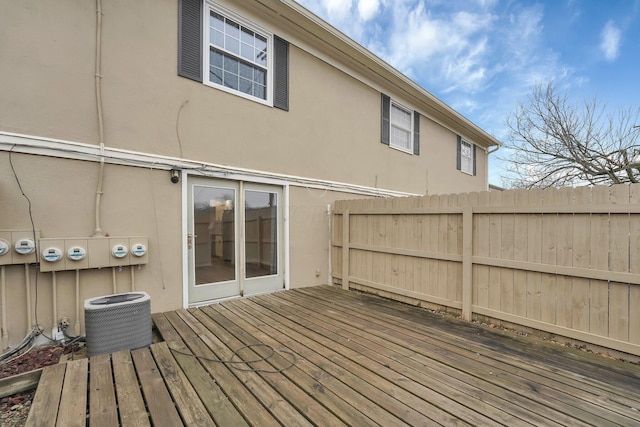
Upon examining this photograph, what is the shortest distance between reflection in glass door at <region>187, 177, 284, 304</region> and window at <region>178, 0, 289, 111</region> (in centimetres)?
161

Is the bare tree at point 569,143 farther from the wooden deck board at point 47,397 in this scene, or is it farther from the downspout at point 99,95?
the wooden deck board at point 47,397

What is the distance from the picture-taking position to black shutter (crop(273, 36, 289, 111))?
499 centimetres

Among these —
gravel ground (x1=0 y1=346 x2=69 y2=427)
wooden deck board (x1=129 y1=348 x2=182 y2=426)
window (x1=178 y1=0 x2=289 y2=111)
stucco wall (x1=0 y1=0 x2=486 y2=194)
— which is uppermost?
window (x1=178 y1=0 x2=289 y2=111)

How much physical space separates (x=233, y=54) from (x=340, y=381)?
4.85 metres

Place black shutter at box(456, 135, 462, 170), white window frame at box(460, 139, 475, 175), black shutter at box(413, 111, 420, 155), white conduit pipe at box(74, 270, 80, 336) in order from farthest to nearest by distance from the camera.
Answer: white window frame at box(460, 139, 475, 175) → black shutter at box(456, 135, 462, 170) → black shutter at box(413, 111, 420, 155) → white conduit pipe at box(74, 270, 80, 336)

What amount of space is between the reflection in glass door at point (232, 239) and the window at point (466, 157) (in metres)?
7.76

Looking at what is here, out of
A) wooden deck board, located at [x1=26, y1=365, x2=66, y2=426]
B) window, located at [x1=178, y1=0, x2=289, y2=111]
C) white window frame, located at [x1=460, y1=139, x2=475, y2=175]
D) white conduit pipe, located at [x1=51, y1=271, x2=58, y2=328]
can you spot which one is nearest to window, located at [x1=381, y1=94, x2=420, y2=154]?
white window frame, located at [x1=460, y1=139, x2=475, y2=175]

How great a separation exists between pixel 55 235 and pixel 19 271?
1.52 ft

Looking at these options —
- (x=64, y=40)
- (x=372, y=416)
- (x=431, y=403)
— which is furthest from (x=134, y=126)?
(x=431, y=403)

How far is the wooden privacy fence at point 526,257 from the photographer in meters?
2.74

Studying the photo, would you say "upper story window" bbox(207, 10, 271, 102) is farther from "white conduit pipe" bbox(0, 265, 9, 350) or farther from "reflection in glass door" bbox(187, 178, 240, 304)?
"white conduit pipe" bbox(0, 265, 9, 350)

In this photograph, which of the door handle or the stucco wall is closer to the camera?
the stucco wall

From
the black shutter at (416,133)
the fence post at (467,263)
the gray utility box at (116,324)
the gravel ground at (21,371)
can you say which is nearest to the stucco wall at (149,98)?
the gray utility box at (116,324)

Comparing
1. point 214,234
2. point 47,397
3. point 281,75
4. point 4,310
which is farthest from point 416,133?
point 4,310
